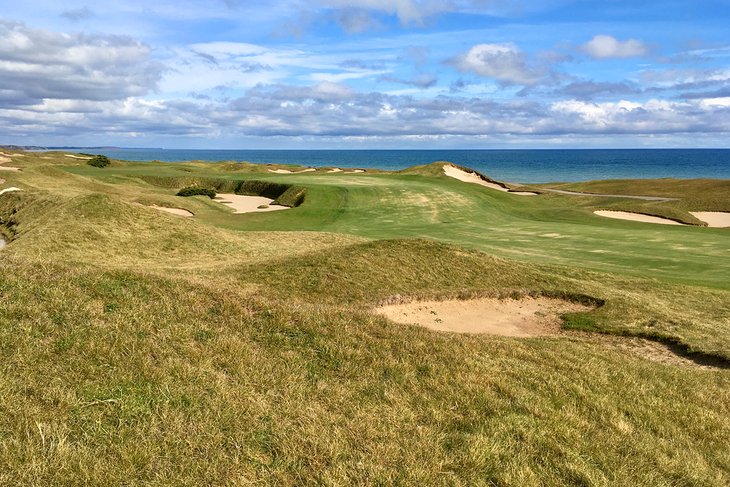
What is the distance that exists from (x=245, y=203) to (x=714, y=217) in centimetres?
5669

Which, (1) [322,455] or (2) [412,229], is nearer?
(1) [322,455]

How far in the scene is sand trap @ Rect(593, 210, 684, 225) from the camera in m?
54.1

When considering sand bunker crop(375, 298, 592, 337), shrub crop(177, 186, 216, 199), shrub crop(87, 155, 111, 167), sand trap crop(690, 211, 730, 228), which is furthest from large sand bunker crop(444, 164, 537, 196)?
sand bunker crop(375, 298, 592, 337)

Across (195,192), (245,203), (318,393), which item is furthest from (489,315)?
(195,192)

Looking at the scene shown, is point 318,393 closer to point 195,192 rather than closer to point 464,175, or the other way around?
point 195,192

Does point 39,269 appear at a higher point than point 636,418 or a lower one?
higher

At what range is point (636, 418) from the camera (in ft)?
33.0

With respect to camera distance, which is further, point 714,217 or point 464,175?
point 464,175

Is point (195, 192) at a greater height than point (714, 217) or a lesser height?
greater

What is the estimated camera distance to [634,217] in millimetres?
56812

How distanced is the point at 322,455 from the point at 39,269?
9.38 m

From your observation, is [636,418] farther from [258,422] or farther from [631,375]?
[258,422]

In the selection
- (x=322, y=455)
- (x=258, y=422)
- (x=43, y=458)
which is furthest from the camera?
(x=258, y=422)

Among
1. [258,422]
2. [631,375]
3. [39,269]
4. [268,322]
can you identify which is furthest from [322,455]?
[39,269]
